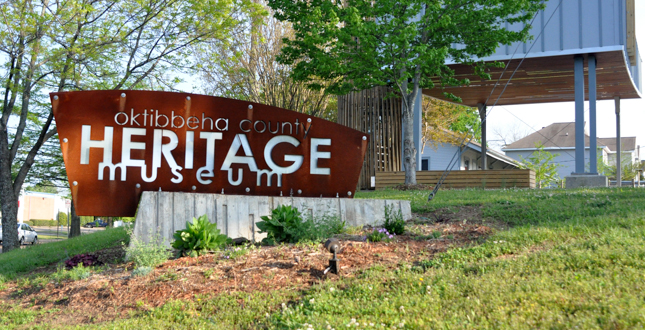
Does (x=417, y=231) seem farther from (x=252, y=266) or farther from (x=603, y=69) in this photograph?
(x=603, y=69)

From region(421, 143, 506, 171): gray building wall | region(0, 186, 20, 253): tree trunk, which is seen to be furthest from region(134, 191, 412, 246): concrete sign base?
region(421, 143, 506, 171): gray building wall

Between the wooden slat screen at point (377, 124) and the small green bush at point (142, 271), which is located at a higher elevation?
the wooden slat screen at point (377, 124)

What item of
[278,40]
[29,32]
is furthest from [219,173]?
[278,40]

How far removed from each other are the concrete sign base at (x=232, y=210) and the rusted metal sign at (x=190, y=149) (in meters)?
0.39

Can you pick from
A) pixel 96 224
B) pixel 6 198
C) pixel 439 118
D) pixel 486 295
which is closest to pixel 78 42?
pixel 6 198

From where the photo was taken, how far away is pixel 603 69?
55.8 feet

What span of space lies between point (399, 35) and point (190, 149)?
7.19 m

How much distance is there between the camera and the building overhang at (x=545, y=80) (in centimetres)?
1573

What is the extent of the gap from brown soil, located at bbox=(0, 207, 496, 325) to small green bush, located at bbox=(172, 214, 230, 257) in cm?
20

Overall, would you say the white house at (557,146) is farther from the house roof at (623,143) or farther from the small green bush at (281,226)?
the small green bush at (281,226)

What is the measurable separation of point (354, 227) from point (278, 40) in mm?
11965

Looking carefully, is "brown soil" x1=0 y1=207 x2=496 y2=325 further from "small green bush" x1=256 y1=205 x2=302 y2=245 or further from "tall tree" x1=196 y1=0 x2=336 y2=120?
"tall tree" x1=196 y1=0 x2=336 y2=120

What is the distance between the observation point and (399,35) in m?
13.1

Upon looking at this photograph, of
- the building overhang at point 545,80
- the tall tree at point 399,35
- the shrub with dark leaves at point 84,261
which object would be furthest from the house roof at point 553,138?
the shrub with dark leaves at point 84,261
